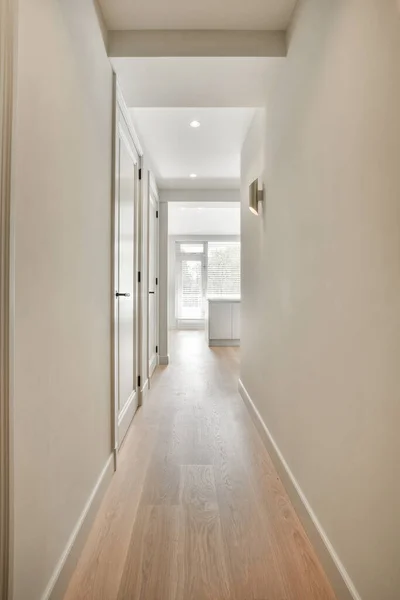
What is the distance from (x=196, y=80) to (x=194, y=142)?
134cm

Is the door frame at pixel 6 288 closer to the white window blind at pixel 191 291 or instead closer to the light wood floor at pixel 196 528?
the light wood floor at pixel 196 528

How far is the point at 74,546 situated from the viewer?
1304 mm

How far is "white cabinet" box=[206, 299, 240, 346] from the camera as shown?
6.43 meters

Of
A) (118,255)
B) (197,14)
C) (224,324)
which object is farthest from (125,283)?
(224,324)

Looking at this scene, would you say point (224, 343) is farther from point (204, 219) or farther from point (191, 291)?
point (191, 291)

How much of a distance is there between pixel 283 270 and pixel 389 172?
1.05 m

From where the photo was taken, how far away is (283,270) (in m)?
1.93

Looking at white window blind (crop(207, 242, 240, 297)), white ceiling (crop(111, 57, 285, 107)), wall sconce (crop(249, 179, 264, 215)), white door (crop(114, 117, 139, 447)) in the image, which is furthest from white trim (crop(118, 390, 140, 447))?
white window blind (crop(207, 242, 240, 297))

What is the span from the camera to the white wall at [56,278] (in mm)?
952

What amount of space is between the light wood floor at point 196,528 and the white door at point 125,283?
0.85ft

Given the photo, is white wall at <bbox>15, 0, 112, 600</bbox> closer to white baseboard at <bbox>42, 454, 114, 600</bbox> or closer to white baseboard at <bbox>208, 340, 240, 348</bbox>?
white baseboard at <bbox>42, 454, 114, 600</bbox>

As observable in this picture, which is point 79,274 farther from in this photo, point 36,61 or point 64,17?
point 64,17

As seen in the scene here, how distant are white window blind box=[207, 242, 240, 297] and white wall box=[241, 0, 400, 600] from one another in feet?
23.4

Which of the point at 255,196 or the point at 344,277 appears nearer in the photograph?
the point at 344,277
